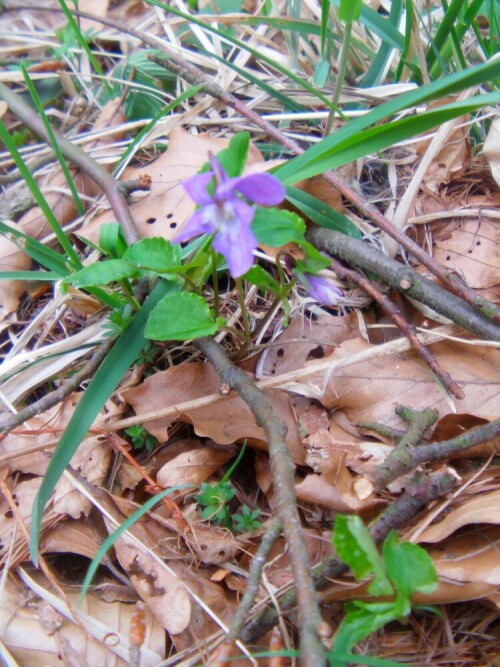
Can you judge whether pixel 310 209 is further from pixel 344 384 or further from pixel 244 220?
pixel 244 220

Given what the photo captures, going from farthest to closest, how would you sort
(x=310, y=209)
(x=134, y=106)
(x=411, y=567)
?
(x=134, y=106)
(x=310, y=209)
(x=411, y=567)

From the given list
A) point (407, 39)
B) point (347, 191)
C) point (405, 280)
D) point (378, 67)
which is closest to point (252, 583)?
point (405, 280)

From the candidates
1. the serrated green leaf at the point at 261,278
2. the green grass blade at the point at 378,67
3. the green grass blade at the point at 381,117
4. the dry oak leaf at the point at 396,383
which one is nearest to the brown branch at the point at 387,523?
the dry oak leaf at the point at 396,383

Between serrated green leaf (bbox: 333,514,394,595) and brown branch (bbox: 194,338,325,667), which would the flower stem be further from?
serrated green leaf (bbox: 333,514,394,595)

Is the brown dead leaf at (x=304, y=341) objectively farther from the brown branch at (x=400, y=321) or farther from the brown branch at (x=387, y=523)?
the brown branch at (x=387, y=523)

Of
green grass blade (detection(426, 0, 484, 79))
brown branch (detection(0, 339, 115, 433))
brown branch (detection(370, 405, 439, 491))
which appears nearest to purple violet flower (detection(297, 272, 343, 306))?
brown branch (detection(370, 405, 439, 491))

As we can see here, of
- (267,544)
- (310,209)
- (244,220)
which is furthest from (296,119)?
(267,544)
